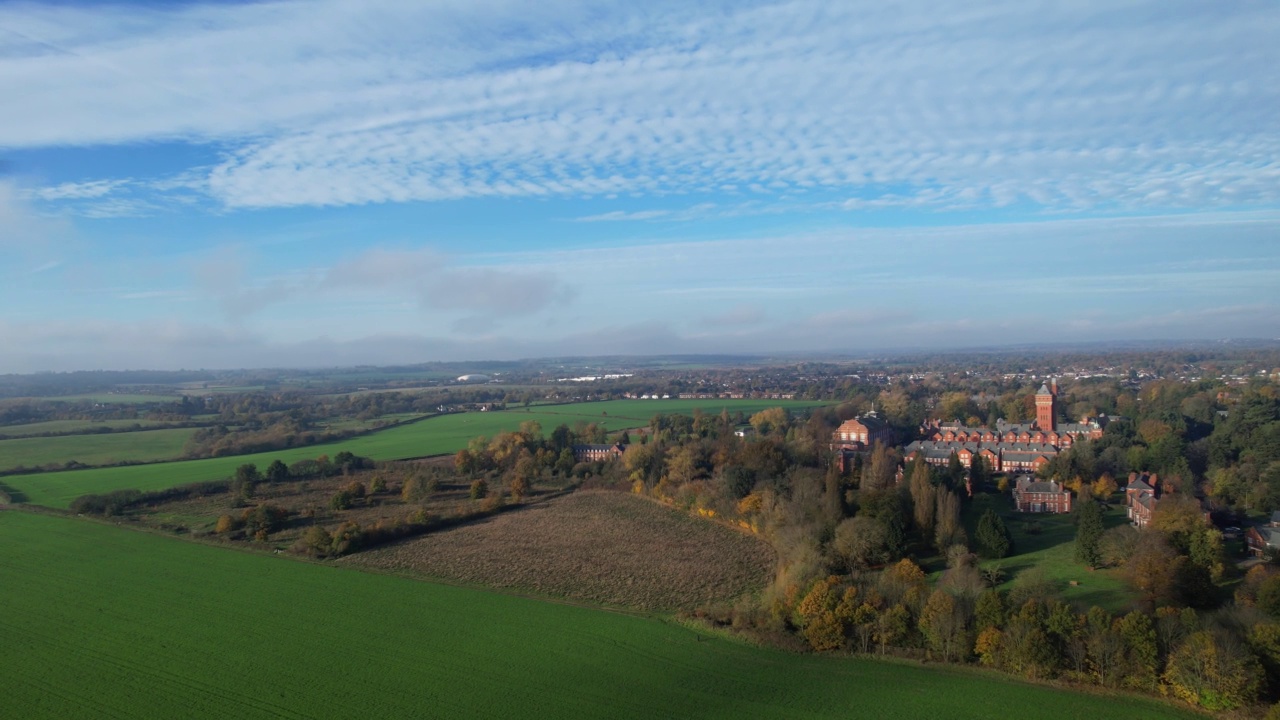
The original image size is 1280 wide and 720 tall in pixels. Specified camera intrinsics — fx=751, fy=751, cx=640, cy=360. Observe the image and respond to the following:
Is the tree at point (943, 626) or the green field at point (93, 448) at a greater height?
the green field at point (93, 448)

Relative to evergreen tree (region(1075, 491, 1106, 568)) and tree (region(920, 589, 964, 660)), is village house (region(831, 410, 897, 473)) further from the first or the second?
tree (region(920, 589, 964, 660))

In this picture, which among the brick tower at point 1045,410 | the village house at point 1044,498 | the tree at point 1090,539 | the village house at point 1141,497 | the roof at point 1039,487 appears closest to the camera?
the tree at point 1090,539

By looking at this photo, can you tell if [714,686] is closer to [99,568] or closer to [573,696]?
[573,696]

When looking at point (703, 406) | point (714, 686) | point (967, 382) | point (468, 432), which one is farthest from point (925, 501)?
point (967, 382)

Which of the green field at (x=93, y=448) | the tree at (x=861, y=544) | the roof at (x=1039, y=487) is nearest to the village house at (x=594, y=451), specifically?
the roof at (x=1039, y=487)

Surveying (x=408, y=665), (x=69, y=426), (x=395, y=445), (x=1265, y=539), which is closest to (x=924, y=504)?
(x=1265, y=539)

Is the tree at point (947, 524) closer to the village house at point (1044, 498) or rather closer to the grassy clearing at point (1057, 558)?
the grassy clearing at point (1057, 558)

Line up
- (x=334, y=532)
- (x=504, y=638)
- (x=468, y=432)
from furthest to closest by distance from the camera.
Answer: (x=468, y=432)
(x=334, y=532)
(x=504, y=638)
